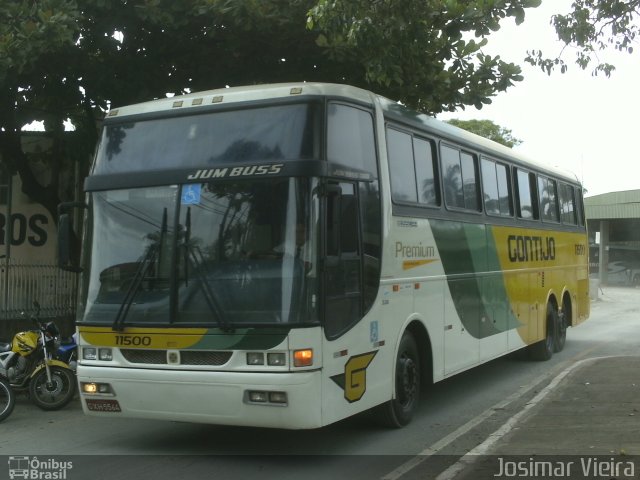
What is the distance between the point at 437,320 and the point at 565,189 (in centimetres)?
757

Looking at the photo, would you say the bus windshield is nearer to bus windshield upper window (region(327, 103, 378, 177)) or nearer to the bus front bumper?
the bus front bumper

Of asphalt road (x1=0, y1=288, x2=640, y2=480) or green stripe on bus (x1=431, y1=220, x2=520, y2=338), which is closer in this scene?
asphalt road (x1=0, y1=288, x2=640, y2=480)

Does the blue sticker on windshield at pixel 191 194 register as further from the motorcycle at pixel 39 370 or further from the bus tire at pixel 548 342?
the bus tire at pixel 548 342

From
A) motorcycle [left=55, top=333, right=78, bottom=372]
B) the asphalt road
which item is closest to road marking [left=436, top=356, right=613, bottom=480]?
the asphalt road

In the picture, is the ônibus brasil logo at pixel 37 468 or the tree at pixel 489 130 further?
the tree at pixel 489 130

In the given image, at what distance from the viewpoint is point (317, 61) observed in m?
12.0

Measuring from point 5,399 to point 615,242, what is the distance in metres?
52.0

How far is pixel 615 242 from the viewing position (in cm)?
5444

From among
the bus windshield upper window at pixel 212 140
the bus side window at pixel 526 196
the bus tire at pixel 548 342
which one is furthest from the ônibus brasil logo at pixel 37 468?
the bus tire at pixel 548 342

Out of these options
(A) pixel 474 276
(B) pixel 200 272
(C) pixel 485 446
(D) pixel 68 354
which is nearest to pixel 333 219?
(B) pixel 200 272

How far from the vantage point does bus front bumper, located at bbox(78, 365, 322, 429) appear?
20.4 feet

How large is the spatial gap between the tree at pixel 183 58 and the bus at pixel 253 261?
263 cm

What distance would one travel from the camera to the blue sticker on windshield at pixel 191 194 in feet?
22.1

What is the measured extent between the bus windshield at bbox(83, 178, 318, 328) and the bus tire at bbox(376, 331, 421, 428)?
195 cm
